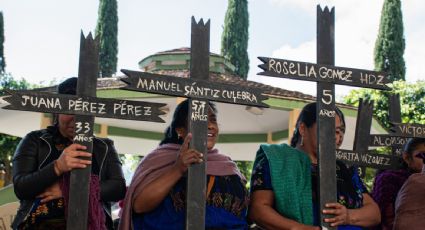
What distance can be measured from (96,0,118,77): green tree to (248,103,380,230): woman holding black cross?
2738cm

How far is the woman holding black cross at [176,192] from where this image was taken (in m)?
3.12

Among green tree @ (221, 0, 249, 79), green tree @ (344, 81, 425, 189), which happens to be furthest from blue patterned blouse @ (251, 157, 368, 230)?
green tree @ (221, 0, 249, 79)

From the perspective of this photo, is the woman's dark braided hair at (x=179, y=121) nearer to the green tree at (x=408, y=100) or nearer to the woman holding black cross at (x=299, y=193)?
the woman holding black cross at (x=299, y=193)

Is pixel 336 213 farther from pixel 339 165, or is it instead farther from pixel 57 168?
pixel 57 168

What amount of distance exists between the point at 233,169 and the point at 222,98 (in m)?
0.51

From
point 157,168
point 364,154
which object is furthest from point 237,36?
point 157,168

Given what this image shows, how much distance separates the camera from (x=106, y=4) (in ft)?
103

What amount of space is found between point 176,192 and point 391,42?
22.8 m

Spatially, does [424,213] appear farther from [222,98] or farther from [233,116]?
[233,116]

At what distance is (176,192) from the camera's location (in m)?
3.22

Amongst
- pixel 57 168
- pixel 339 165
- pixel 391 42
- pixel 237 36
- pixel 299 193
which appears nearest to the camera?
pixel 57 168

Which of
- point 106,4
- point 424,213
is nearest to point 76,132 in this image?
point 424,213

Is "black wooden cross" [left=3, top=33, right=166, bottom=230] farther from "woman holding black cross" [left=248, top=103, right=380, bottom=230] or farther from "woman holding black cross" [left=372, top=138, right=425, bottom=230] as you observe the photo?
"woman holding black cross" [left=372, top=138, right=425, bottom=230]

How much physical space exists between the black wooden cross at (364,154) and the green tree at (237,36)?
22.4 meters
